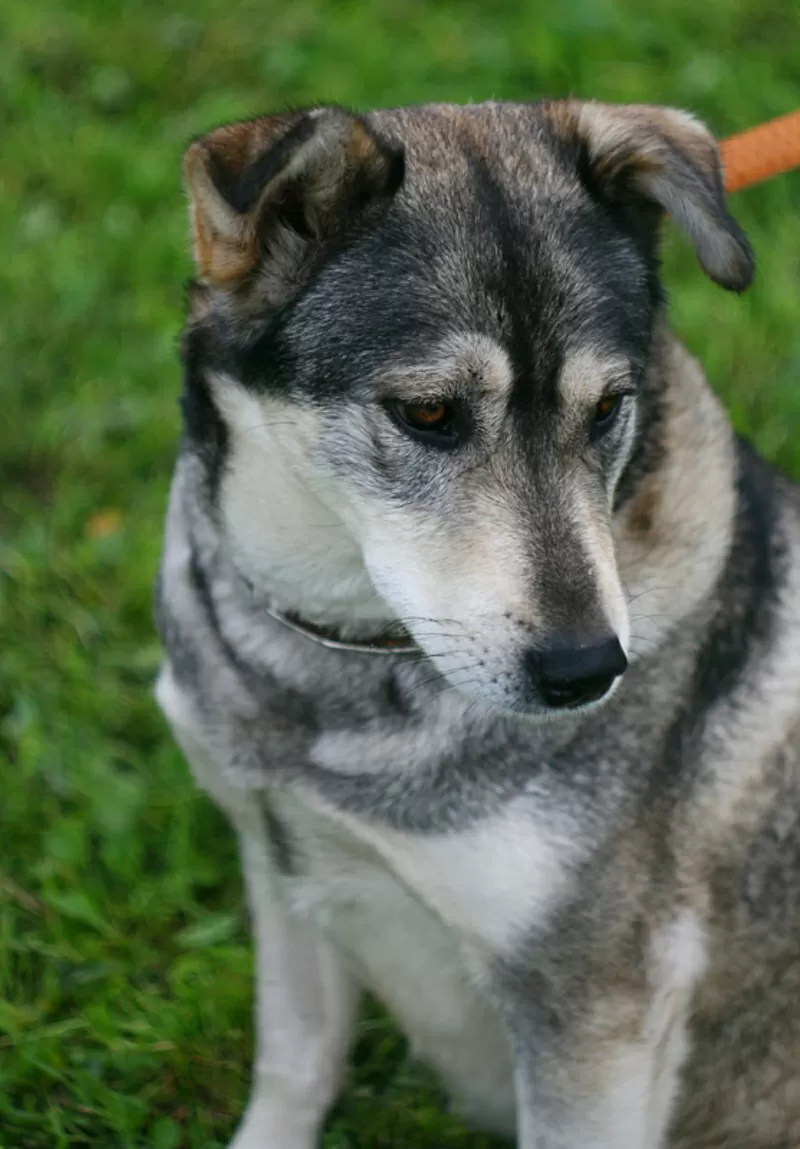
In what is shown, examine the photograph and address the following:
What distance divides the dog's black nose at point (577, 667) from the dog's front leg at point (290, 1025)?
1223 millimetres

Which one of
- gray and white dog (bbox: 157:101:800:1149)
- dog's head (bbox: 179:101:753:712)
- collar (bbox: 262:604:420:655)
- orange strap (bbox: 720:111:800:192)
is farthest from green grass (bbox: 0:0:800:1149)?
orange strap (bbox: 720:111:800:192)

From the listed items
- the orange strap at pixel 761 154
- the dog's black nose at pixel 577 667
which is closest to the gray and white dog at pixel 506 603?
the dog's black nose at pixel 577 667

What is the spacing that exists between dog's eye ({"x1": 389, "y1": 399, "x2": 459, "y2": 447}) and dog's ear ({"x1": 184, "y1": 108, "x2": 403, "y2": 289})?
308 millimetres

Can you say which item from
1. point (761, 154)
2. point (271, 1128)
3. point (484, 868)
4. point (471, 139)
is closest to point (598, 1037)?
point (484, 868)

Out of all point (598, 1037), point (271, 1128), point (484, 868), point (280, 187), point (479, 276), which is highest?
point (280, 187)

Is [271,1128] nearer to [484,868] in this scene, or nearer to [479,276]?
[484,868]

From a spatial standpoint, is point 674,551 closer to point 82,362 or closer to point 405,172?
point 405,172

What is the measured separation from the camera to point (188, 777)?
4.26 metres

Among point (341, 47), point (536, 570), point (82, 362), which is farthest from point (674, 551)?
point (341, 47)

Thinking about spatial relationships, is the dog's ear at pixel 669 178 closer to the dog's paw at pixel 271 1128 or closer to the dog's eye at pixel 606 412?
the dog's eye at pixel 606 412

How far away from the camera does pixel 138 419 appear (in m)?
5.26

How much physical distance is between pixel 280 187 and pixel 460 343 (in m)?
0.41

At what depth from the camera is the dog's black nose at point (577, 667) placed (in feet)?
8.29

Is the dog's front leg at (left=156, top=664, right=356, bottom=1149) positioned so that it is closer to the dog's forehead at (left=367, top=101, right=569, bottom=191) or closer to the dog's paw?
the dog's paw
